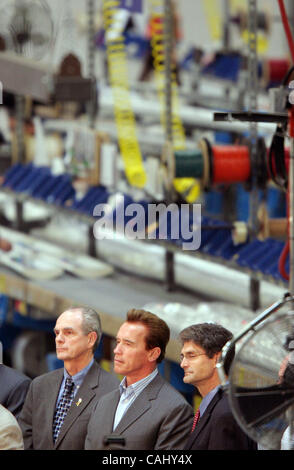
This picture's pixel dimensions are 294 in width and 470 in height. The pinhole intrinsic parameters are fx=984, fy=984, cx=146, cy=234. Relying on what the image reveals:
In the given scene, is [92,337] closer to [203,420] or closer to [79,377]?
[79,377]

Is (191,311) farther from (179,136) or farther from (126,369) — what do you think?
(179,136)

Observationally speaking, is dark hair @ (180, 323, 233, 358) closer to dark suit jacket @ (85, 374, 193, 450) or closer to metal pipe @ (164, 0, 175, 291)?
dark suit jacket @ (85, 374, 193, 450)

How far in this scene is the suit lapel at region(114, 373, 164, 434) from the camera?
2.90 m

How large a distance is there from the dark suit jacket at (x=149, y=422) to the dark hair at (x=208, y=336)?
0.59ft

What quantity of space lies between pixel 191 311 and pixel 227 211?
11.9 ft

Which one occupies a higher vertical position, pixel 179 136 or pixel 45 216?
pixel 179 136

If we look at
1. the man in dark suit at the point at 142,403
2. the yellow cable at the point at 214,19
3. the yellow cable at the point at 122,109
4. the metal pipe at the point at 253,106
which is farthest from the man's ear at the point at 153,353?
the yellow cable at the point at 214,19

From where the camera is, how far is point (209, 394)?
2852 millimetres

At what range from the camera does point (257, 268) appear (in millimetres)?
4879

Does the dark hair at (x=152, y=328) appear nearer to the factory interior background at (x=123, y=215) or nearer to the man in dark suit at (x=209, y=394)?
the man in dark suit at (x=209, y=394)

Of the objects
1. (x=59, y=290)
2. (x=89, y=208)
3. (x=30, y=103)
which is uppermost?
(x=30, y=103)

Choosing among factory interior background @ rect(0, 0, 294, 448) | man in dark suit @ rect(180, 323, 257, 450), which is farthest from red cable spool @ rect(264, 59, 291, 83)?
man in dark suit @ rect(180, 323, 257, 450)
